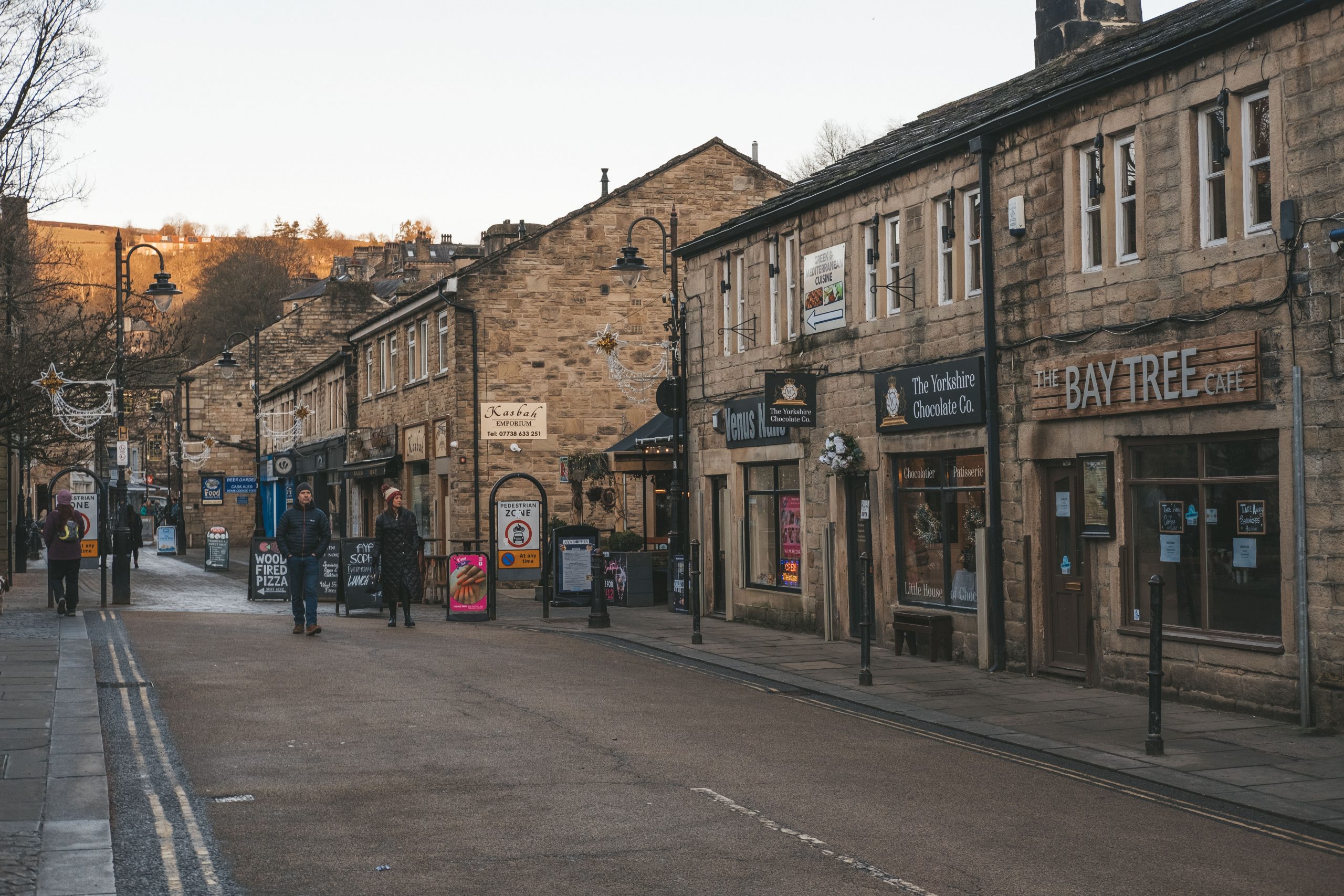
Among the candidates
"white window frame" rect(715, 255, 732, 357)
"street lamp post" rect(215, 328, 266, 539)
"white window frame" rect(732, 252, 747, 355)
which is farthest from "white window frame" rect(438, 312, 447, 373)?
"white window frame" rect(732, 252, 747, 355)

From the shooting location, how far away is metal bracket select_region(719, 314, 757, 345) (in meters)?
22.5

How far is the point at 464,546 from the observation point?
31906 millimetres

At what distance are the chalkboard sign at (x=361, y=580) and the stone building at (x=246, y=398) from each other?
35003mm

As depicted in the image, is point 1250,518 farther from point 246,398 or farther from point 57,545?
point 246,398

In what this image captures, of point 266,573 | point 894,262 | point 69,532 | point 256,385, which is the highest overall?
point 256,385

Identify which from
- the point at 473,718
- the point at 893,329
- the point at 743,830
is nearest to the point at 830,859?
the point at 743,830

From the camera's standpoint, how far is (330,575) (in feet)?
81.8

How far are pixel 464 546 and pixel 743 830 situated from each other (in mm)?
24457

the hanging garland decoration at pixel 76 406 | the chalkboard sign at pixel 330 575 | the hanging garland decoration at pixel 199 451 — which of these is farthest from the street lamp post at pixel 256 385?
the chalkboard sign at pixel 330 575

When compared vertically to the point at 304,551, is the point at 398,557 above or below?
below

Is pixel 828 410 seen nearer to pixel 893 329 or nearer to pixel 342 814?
pixel 893 329

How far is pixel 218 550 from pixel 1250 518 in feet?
110

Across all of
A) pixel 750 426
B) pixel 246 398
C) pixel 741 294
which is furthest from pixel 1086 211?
pixel 246 398

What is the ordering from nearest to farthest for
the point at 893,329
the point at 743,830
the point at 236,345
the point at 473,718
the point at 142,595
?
the point at 743,830, the point at 473,718, the point at 893,329, the point at 142,595, the point at 236,345
